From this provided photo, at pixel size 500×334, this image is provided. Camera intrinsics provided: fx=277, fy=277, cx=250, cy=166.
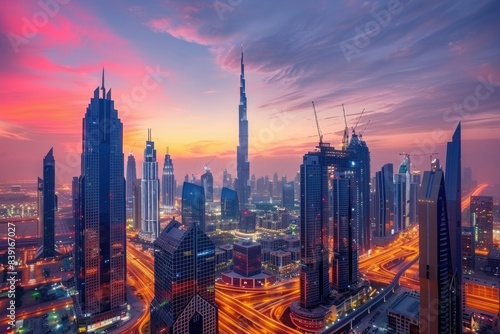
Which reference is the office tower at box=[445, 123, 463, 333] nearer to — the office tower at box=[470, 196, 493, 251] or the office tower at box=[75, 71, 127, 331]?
the office tower at box=[75, 71, 127, 331]

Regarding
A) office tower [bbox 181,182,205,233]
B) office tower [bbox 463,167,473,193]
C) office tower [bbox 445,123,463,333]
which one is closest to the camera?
office tower [bbox 445,123,463,333]

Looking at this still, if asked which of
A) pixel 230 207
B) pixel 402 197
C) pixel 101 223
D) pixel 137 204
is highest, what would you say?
pixel 101 223

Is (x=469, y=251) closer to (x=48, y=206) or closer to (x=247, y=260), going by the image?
(x=247, y=260)

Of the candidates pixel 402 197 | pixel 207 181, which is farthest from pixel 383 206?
pixel 207 181

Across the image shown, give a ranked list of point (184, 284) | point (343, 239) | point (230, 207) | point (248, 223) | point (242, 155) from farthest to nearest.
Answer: point (242, 155) < point (230, 207) < point (248, 223) < point (343, 239) < point (184, 284)

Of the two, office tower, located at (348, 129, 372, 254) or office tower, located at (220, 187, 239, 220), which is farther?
office tower, located at (220, 187, 239, 220)

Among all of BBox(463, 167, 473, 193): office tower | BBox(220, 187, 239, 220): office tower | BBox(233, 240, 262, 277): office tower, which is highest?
BBox(463, 167, 473, 193): office tower

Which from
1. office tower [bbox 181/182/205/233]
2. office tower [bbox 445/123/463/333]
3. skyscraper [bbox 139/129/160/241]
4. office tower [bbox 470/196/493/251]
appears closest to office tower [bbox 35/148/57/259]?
skyscraper [bbox 139/129/160/241]
